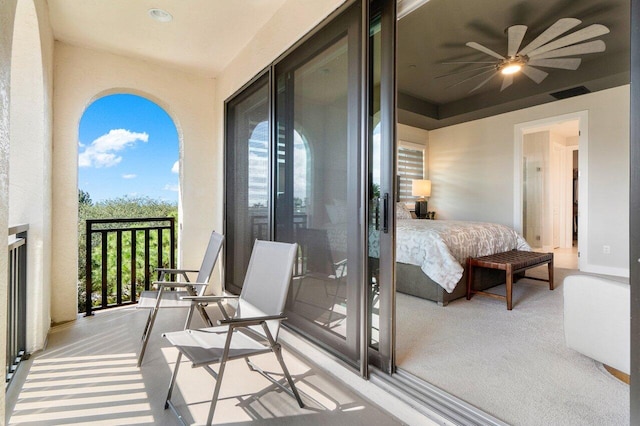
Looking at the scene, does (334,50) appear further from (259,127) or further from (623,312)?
(623,312)

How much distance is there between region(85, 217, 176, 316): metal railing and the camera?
3.65m

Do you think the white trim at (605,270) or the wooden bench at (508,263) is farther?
the white trim at (605,270)

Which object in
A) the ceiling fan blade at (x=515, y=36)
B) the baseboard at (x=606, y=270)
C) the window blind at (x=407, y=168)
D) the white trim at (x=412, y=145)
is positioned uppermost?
the ceiling fan blade at (x=515, y=36)

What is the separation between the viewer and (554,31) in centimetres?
306

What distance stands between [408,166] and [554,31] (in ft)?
13.4

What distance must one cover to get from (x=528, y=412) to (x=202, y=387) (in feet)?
5.97

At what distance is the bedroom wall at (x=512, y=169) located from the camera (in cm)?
473

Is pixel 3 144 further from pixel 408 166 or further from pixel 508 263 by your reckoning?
pixel 408 166

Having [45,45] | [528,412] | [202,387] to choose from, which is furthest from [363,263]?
[45,45]

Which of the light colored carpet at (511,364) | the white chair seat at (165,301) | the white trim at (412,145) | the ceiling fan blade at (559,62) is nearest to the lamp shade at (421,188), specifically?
the white trim at (412,145)

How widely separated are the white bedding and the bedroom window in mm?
2905

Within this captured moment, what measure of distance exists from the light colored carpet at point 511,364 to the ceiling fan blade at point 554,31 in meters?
2.63

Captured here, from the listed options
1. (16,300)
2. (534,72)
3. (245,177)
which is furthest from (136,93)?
(534,72)

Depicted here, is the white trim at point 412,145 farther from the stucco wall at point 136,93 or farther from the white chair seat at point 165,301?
the white chair seat at point 165,301
